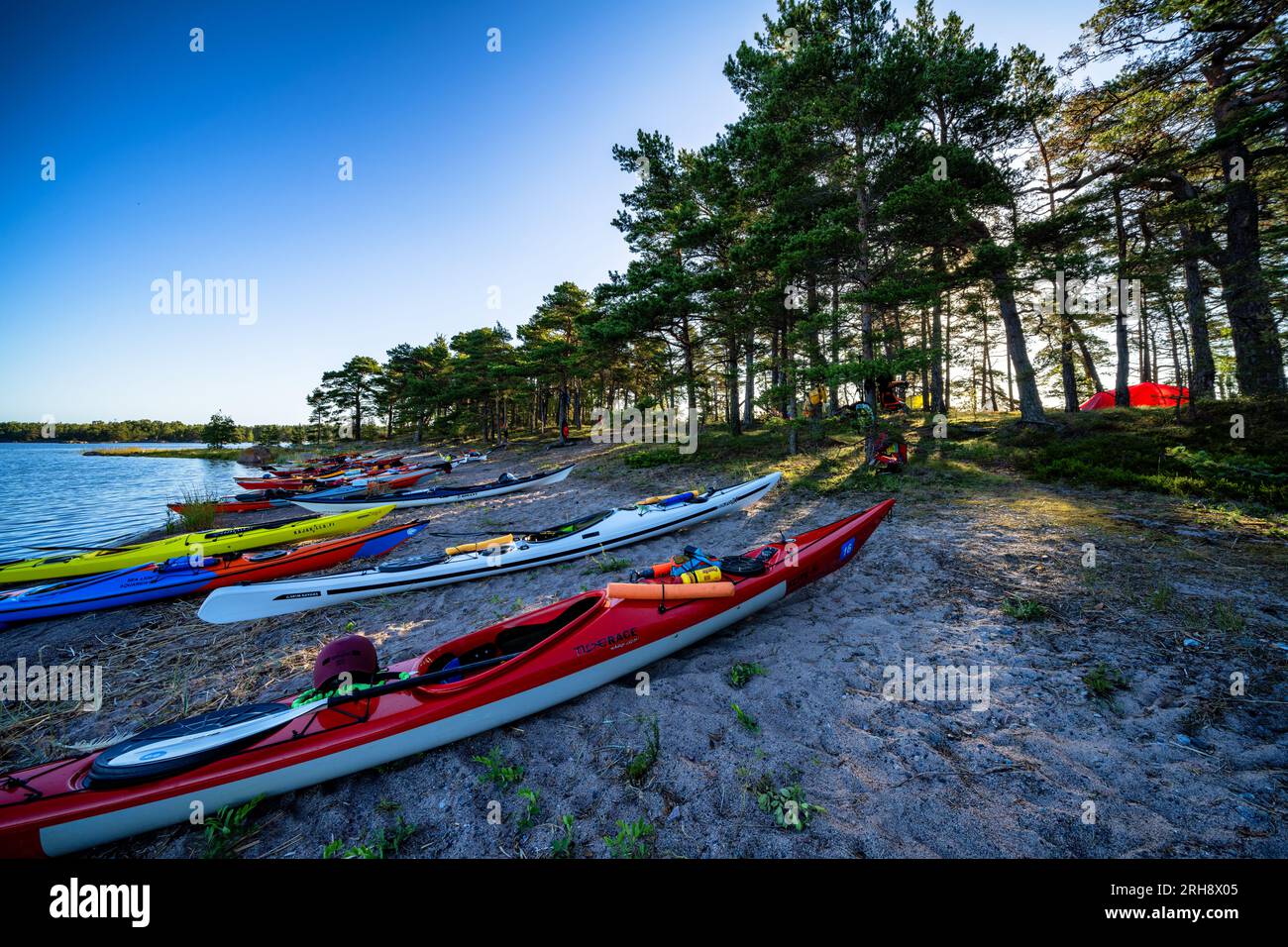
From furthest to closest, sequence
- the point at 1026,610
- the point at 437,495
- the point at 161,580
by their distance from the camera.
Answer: the point at 437,495
the point at 161,580
the point at 1026,610

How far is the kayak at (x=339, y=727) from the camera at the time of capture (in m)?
2.44

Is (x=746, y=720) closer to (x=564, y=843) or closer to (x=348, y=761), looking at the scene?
(x=564, y=843)

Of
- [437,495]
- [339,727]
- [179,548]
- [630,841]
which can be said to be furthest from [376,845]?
[437,495]

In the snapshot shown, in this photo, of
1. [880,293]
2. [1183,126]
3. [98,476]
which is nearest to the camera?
[880,293]

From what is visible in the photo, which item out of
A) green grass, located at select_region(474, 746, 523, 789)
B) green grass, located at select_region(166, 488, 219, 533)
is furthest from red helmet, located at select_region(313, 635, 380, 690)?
green grass, located at select_region(166, 488, 219, 533)

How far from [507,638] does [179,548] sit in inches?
365

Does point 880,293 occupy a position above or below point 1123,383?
above

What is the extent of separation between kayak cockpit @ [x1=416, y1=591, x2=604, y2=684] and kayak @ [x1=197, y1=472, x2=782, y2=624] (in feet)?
9.96

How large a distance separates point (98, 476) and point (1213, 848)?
47.1 metres

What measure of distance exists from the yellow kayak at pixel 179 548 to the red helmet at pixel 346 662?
279 inches

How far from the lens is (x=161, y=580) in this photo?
6758 mm

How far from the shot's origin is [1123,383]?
52.7 feet

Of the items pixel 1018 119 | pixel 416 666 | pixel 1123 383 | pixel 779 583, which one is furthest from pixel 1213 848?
pixel 1123 383
